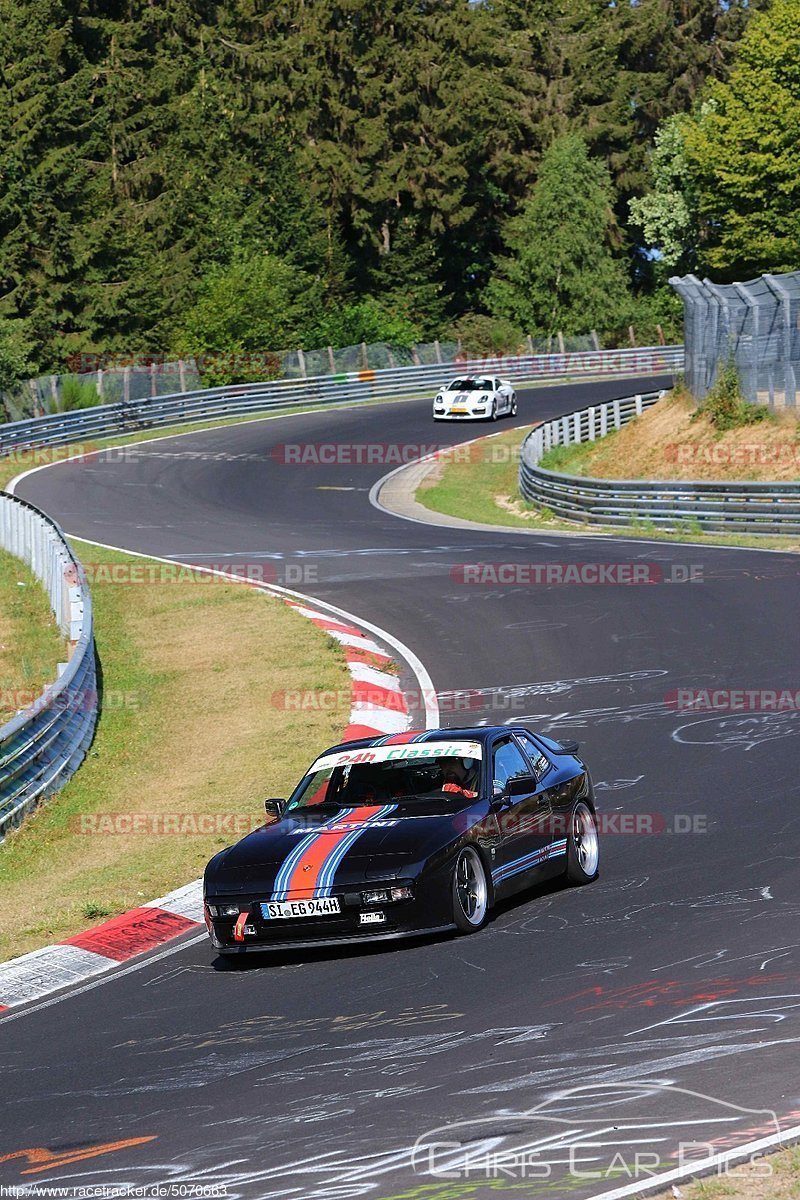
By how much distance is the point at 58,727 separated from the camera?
1588 centimetres

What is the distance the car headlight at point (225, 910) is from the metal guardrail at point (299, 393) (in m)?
39.4

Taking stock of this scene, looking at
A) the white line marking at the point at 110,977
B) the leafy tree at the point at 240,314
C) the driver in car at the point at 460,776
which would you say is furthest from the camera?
the leafy tree at the point at 240,314

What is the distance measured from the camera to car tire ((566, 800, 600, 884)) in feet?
36.9

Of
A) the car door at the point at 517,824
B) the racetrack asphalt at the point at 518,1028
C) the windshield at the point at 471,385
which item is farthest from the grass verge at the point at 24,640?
the windshield at the point at 471,385

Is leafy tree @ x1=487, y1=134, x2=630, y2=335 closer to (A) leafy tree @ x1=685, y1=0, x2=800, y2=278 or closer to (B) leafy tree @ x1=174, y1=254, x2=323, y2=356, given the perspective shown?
(A) leafy tree @ x1=685, y1=0, x2=800, y2=278

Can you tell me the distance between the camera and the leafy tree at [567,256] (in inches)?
3521

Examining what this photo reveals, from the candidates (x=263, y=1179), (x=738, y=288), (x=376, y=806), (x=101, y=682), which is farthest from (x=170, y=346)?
(x=263, y=1179)

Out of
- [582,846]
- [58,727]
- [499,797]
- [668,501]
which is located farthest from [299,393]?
[499,797]

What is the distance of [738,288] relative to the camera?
37.7m

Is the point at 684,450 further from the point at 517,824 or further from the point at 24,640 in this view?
the point at 517,824

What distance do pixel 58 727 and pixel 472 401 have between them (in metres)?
39.7

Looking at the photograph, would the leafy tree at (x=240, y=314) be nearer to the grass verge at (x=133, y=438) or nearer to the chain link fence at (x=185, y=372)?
the chain link fence at (x=185, y=372)

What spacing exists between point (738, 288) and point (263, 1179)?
33.9 m

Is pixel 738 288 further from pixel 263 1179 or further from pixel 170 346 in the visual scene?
pixel 170 346
